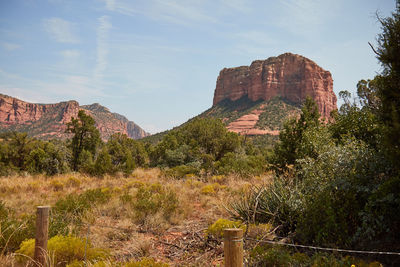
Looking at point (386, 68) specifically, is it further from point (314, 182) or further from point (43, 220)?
point (43, 220)

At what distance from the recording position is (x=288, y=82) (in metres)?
112

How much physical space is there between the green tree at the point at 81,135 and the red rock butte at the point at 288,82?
96.1 m

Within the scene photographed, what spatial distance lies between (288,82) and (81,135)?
10908 cm

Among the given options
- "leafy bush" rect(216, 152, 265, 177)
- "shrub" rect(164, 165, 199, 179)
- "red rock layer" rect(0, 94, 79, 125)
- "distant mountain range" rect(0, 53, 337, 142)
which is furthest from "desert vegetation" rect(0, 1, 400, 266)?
"red rock layer" rect(0, 94, 79, 125)

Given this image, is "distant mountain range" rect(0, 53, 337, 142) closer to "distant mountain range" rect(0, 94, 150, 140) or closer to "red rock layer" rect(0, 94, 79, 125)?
"distant mountain range" rect(0, 94, 150, 140)

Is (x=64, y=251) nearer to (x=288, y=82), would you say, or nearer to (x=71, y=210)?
(x=71, y=210)

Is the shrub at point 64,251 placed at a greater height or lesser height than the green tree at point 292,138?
lesser

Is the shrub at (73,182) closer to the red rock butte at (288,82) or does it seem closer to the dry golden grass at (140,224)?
the dry golden grass at (140,224)

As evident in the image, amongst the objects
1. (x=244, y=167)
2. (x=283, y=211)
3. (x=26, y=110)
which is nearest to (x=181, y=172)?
(x=244, y=167)

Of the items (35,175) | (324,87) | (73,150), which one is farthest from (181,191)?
(324,87)

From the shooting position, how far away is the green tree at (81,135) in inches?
696

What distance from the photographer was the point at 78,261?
155 inches

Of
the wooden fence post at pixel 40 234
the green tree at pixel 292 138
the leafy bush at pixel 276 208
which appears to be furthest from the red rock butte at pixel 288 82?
the wooden fence post at pixel 40 234

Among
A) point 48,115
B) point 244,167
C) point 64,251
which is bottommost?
point 64,251
